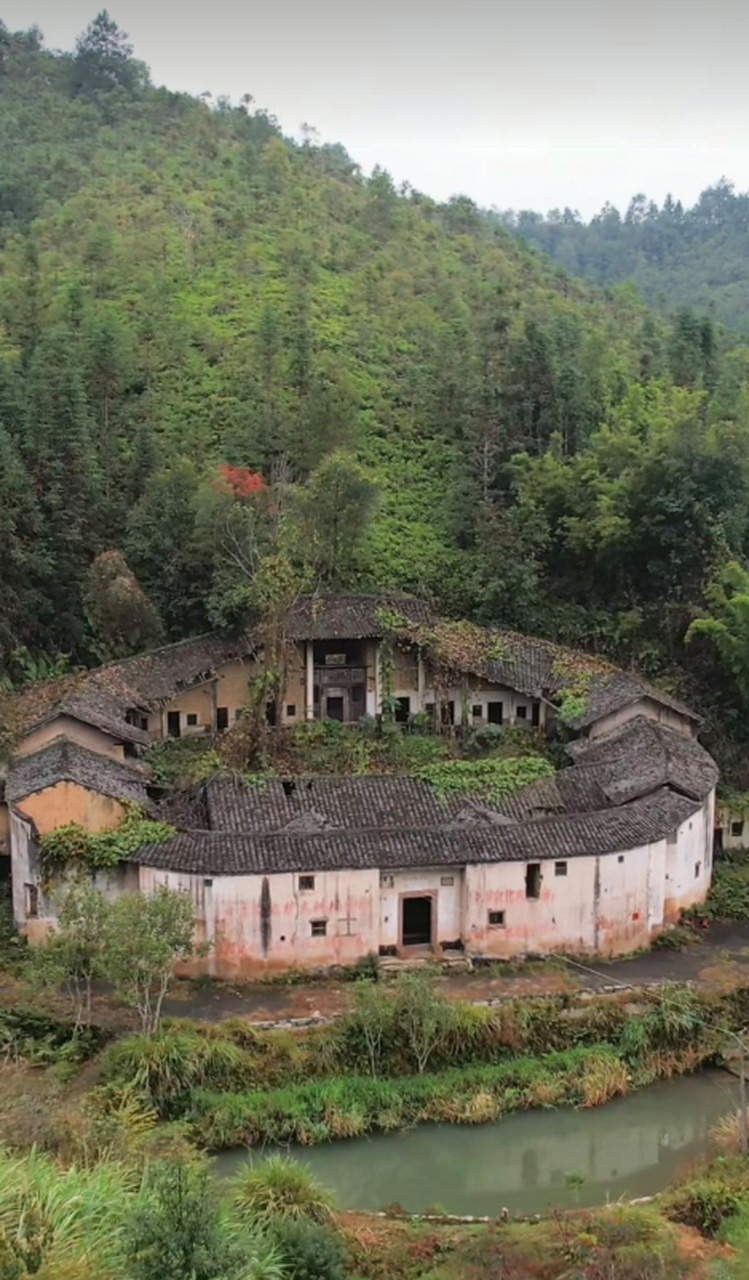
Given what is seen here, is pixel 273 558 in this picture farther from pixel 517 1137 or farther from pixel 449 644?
pixel 517 1137

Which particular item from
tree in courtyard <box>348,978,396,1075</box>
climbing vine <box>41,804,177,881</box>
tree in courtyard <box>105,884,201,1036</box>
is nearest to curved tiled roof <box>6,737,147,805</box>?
climbing vine <box>41,804,177,881</box>

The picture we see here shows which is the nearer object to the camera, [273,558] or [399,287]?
[273,558]

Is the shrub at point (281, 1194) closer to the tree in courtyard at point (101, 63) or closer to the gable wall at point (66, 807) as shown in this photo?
the gable wall at point (66, 807)

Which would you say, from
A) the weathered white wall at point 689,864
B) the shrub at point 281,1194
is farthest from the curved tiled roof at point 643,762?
the shrub at point 281,1194

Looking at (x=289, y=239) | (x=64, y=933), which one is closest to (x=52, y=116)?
(x=289, y=239)

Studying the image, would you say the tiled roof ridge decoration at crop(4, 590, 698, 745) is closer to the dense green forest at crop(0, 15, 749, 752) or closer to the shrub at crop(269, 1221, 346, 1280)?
the dense green forest at crop(0, 15, 749, 752)

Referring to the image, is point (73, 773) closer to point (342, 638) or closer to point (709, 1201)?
point (342, 638)

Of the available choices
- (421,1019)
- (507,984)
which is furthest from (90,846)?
(507,984)
